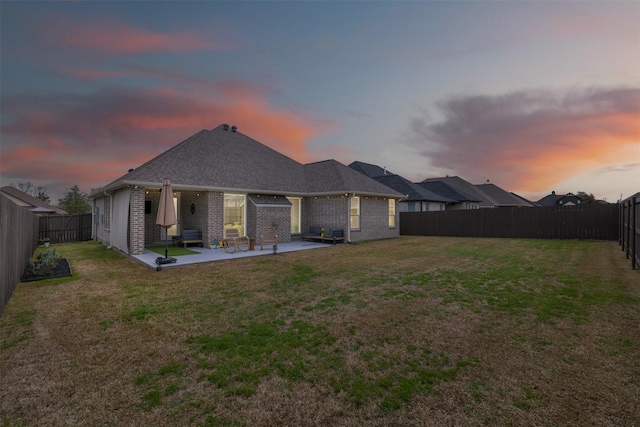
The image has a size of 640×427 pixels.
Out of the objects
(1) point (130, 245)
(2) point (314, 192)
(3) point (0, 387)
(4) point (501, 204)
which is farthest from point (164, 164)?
(4) point (501, 204)

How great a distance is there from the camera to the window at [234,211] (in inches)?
591

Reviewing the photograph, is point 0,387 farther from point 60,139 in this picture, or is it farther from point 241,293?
point 60,139

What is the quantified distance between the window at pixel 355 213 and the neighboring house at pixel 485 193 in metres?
26.8

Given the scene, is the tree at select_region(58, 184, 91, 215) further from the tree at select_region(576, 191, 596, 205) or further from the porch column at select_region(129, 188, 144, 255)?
the tree at select_region(576, 191, 596, 205)

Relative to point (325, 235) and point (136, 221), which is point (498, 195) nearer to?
point (325, 235)

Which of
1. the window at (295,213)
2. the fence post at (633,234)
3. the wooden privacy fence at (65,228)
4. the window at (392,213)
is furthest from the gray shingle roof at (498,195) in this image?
the wooden privacy fence at (65,228)

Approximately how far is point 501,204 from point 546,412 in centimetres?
4899

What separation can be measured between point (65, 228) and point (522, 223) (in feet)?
106

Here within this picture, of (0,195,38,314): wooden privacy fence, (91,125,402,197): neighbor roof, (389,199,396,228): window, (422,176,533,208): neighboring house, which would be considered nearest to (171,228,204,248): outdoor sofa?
(91,125,402,197): neighbor roof

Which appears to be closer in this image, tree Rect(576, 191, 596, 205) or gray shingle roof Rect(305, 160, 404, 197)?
gray shingle roof Rect(305, 160, 404, 197)

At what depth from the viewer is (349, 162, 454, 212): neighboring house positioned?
90.6 feet

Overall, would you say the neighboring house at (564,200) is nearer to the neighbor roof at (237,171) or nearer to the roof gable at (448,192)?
the roof gable at (448,192)

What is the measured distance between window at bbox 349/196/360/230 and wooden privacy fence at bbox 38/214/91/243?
18.6 metres

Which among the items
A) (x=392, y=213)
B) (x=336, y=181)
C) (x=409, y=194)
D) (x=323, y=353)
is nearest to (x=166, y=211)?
(x=323, y=353)
